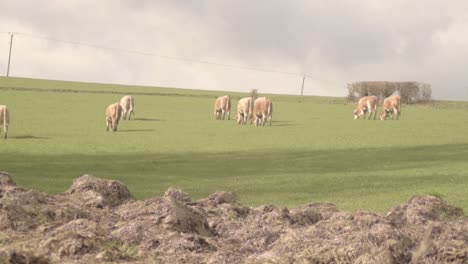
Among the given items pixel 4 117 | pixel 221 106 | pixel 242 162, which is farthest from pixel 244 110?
pixel 242 162

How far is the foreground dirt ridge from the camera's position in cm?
962

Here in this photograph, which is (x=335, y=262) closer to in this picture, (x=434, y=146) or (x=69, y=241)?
(x=69, y=241)

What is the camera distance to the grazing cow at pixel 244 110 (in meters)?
51.4

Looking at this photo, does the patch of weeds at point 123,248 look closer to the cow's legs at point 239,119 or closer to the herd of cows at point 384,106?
the cow's legs at point 239,119

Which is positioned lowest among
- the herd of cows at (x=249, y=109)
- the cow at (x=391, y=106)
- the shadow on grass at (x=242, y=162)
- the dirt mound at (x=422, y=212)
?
the shadow on grass at (x=242, y=162)

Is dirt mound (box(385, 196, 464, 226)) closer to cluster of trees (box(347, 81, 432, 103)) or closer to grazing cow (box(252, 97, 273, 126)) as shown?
grazing cow (box(252, 97, 273, 126))

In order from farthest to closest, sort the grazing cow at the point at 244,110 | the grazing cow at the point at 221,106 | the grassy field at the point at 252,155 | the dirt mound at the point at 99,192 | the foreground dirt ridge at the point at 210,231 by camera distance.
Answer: the grazing cow at the point at 221,106 < the grazing cow at the point at 244,110 < the grassy field at the point at 252,155 < the dirt mound at the point at 99,192 < the foreground dirt ridge at the point at 210,231

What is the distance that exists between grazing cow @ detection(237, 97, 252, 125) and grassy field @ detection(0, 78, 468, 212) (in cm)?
148

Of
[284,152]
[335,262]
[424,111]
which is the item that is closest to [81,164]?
[284,152]

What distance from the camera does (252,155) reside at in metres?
32.6

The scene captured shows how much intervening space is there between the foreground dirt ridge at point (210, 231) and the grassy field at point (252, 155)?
4553 millimetres

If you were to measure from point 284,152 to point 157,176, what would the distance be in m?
9.82

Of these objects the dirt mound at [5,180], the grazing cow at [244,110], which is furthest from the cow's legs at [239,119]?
the dirt mound at [5,180]

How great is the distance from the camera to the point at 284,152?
111 ft
